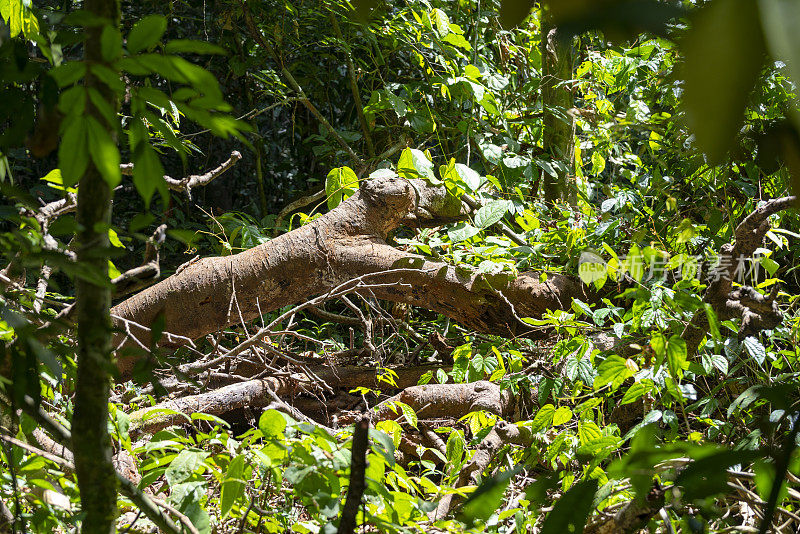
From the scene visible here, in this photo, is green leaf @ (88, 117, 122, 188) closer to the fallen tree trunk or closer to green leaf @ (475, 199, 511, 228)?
the fallen tree trunk

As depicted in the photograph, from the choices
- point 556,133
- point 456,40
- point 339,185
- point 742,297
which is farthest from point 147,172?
point 556,133

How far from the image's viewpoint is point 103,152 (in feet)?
1.40

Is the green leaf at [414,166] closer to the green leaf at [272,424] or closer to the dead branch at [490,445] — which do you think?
the dead branch at [490,445]

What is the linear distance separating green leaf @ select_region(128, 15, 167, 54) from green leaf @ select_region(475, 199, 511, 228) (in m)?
1.46

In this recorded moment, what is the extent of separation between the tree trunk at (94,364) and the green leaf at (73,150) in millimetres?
120

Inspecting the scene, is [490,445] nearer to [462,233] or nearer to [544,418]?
[544,418]

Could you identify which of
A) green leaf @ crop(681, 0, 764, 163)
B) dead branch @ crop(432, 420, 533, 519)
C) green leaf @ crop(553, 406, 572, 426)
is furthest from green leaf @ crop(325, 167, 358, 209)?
green leaf @ crop(681, 0, 764, 163)

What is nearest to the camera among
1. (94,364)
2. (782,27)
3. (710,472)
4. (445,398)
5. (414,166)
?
(782,27)

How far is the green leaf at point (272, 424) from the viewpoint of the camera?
82 centimetres

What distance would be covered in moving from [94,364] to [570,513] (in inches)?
16.6

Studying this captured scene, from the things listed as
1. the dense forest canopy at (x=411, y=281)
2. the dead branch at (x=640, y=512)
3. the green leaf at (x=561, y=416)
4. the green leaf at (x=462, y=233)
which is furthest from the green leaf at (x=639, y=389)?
the green leaf at (x=462, y=233)

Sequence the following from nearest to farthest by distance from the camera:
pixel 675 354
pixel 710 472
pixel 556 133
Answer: pixel 710 472 < pixel 675 354 < pixel 556 133

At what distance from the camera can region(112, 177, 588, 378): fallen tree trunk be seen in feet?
5.77

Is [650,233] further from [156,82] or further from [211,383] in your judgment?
[156,82]
